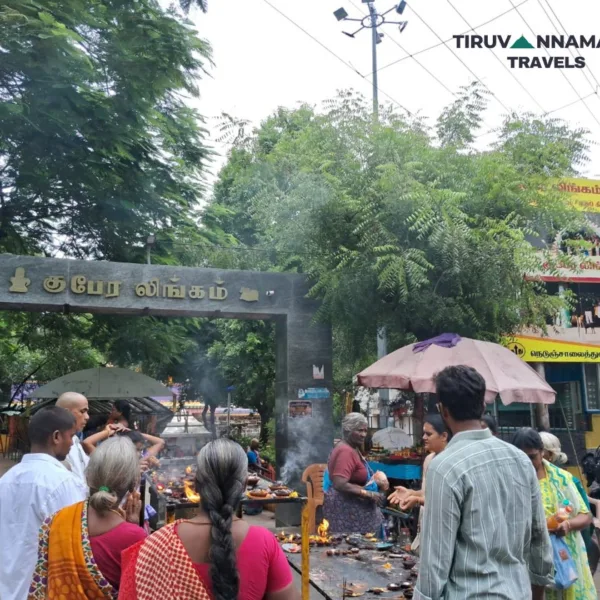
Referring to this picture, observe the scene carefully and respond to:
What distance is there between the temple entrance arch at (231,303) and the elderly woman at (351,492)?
13.3 ft

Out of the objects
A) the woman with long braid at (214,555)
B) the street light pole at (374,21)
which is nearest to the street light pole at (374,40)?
the street light pole at (374,21)

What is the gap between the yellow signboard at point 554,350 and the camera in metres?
14.9

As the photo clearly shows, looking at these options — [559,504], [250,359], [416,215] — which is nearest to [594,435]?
[250,359]

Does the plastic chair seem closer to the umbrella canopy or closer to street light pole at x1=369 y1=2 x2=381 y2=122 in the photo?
the umbrella canopy

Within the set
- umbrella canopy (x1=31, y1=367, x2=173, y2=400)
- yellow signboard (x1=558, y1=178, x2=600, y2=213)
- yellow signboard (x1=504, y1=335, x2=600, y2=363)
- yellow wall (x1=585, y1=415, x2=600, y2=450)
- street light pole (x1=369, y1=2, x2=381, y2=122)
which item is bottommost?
yellow wall (x1=585, y1=415, x2=600, y2=450)

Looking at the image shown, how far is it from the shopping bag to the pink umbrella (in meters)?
3.20

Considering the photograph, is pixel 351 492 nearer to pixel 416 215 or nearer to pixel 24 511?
pixel 24 511

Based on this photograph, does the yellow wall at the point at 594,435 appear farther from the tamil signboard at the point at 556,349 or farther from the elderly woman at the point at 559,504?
the elderly woman at the point at 559,504

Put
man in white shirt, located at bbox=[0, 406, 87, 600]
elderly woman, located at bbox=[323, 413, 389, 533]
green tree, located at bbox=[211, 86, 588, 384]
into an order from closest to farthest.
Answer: man in white shirt, located at bbox=[0, 406, 87, 600], elderly woman, located at bbox=[323, 413, 389, 533], green tree, located at bbox=[211, 86, 588, 384]

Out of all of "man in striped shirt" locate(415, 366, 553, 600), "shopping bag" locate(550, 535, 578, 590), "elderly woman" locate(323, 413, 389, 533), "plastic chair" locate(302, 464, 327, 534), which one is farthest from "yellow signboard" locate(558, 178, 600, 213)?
"man in striped shirt" locate(415, 366, 553, 600)

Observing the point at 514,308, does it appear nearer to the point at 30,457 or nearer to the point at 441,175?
the point at 441,175

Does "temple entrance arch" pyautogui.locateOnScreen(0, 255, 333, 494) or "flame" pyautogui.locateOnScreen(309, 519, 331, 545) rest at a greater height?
"temple entrance arch" pyautogui.locateOnScreen(0, 255, 333, 494)

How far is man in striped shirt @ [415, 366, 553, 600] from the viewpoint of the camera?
7.62 ft

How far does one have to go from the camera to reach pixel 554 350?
1510 centimetres
